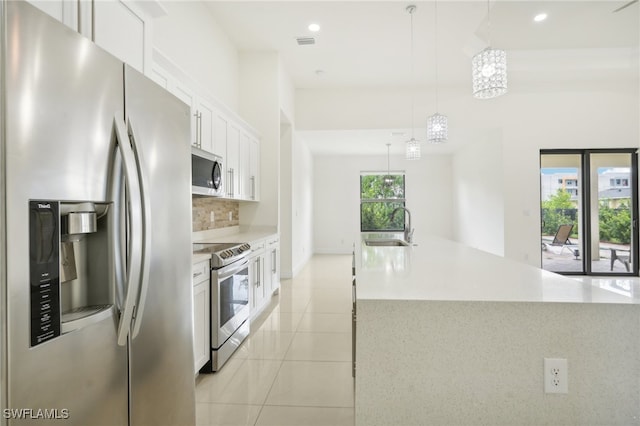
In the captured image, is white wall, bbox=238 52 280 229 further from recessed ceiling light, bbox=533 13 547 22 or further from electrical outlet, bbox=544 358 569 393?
electrical outlet, bbox=544 358 569 393

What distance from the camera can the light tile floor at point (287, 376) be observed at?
79.7 inches

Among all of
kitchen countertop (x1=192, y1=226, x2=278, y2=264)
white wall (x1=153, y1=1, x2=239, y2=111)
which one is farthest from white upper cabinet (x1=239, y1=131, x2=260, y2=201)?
white wall (x1=153, y1=1, x2=239, y2=111)

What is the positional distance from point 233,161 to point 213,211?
625 mm

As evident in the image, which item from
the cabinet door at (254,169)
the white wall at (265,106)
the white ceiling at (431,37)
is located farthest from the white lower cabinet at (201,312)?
the white ceiling at (431,37)

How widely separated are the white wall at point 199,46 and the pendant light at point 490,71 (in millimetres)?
2274

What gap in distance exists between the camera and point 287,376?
8.14 feet

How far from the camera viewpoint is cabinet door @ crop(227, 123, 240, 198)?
3.77 meters

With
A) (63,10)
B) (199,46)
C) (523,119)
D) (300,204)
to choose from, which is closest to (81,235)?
(63,10)

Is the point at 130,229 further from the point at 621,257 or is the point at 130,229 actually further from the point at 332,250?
the point at 332,250

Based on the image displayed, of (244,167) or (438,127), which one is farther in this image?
(244,167)

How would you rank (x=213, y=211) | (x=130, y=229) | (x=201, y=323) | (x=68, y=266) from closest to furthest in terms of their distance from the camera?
1. (x=68, y=266)
2. (x=130, y=229)
3. (x=201, y=323)
4. (x=213, y=211)

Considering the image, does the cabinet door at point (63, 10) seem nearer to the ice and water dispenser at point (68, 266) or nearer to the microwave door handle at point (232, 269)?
the ice and water dispenser at point (68, 266)

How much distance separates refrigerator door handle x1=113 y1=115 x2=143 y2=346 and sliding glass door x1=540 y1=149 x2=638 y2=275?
677 cm

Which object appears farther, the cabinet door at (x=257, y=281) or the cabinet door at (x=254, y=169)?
the cabinet door at (x=254, y=169)
